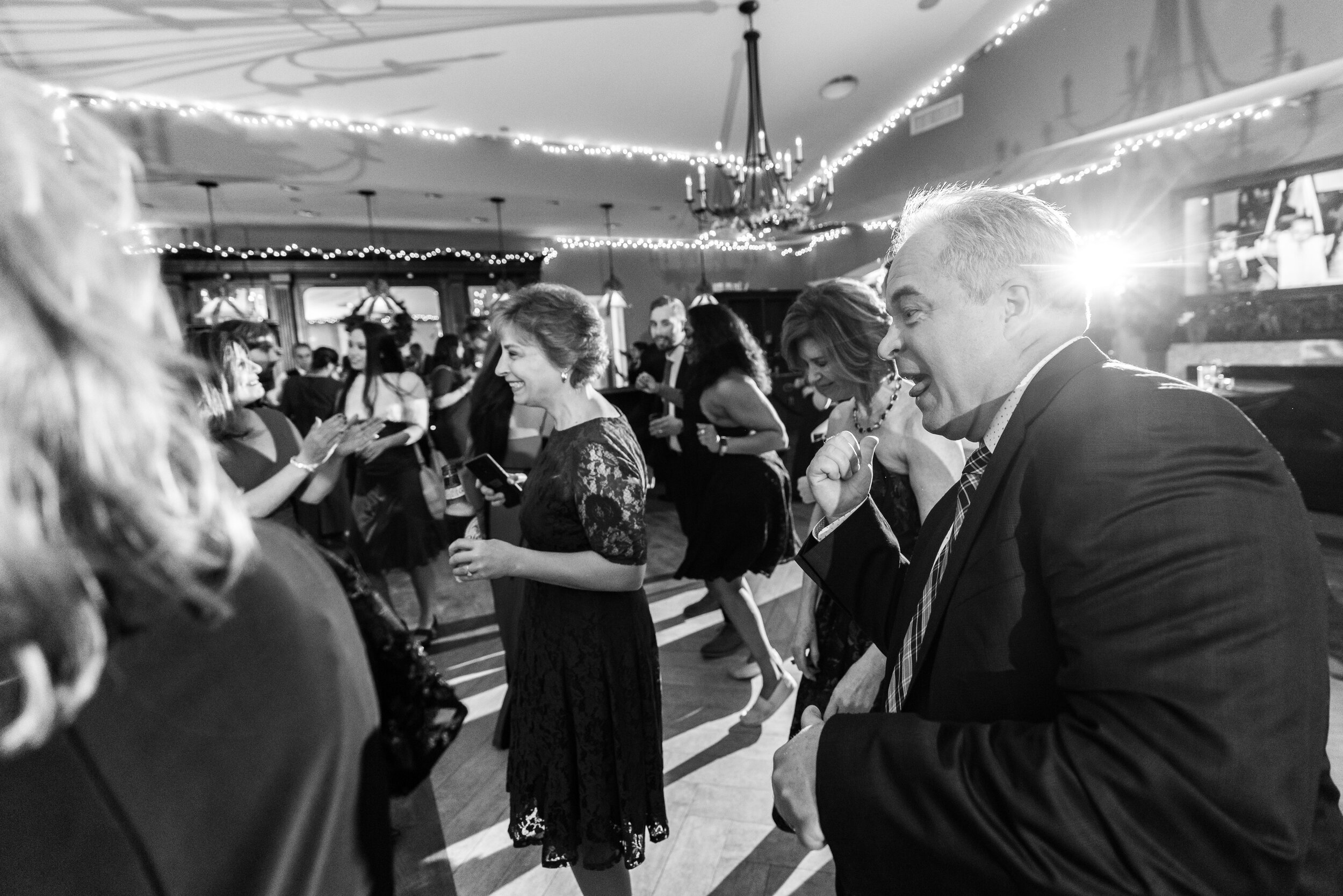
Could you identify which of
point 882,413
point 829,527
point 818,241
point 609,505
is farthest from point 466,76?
point 818,241

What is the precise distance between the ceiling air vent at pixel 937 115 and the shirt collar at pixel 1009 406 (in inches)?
261

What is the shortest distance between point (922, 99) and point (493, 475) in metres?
6.82

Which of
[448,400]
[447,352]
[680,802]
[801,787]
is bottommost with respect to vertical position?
[680,802]

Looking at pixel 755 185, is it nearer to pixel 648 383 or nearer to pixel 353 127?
pixel 648 383

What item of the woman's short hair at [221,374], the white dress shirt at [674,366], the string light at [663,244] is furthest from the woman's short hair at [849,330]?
the string light at [663,244]

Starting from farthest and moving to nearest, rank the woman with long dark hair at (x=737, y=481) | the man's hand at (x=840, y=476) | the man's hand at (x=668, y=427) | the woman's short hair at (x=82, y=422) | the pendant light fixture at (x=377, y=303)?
the pendant light fixture at (x=377, y=303) < the man's hand at (x=668, y=427) < the woman with long dark hair at (x=737, y=481) < the man's hand at (x=840, y=476) < the woman's short hair at (x=82, y=422)

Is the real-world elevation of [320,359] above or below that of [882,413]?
above

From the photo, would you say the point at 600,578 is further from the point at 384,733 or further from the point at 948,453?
the point at 384,733

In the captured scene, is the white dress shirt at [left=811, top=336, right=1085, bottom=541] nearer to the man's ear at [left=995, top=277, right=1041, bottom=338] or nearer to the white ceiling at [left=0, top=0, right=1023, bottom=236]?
the man's ear at [left=995, top=277, right=1041, bottom=338]

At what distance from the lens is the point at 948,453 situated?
164cm

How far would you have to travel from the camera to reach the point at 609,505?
5.42 feet

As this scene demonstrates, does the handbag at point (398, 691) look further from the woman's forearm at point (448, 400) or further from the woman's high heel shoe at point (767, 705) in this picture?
the woman's forearm at point (448, 400)

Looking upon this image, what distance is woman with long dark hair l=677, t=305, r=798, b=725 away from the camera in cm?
309

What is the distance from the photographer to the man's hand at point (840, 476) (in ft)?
4.41
